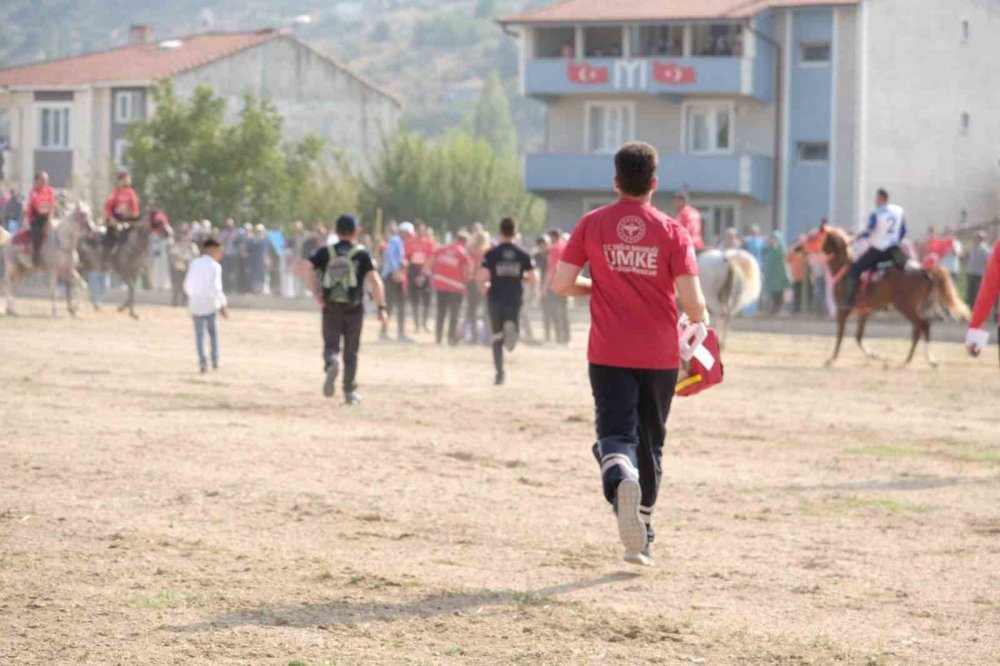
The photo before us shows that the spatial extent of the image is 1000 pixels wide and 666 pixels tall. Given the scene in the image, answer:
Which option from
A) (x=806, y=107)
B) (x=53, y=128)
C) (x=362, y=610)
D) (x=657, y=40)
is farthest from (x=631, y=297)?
(x=53, y=128)

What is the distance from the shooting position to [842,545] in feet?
36.9

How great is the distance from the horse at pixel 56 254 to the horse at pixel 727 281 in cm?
1089

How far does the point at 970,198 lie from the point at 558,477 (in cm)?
4886

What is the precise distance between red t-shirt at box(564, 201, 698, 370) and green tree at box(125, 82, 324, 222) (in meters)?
48.1

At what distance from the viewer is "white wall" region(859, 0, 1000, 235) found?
60.3 metres

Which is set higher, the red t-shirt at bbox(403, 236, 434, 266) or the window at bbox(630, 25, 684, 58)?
the window at bbox(630, 25, 684, 58)

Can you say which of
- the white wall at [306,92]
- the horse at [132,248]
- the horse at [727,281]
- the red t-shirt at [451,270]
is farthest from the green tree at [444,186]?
the horse at [727,281]

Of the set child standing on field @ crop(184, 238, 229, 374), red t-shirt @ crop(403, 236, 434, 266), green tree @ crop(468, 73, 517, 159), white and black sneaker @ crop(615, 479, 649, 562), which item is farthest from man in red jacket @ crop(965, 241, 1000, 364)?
green tree @ crop(468, 73, 517, 159)

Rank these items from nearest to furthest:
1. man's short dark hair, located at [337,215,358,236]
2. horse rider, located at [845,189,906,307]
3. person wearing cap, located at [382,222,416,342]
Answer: man's short dark hair, located at [337,215,358,236], horse rider, located at [845,189,906,307], person wearing cap, located at [382,222,416,342]

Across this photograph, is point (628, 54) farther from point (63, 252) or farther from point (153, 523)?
point (153, 523)

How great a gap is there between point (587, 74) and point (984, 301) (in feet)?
161

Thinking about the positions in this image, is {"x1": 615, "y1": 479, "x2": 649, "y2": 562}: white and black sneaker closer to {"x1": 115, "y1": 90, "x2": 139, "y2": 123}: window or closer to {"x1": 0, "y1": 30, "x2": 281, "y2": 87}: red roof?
{"x1": 0, "y1": 30, "x2": 281, "y2": 87}: red roof

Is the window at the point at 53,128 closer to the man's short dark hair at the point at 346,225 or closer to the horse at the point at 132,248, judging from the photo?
the horse at the point at 132,248

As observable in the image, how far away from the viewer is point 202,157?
56906mm
